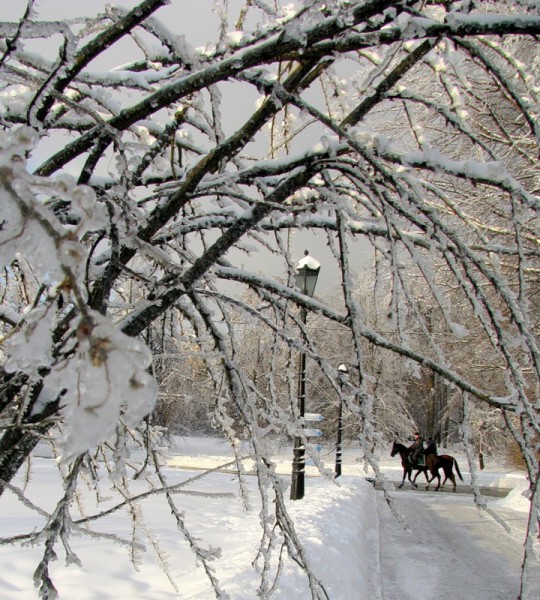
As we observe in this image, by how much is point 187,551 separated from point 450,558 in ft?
15.0

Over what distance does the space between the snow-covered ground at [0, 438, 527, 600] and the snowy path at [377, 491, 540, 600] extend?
0.73ft

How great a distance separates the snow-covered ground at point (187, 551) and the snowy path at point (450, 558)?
0.22m

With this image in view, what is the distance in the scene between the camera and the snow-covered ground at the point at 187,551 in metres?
3.59

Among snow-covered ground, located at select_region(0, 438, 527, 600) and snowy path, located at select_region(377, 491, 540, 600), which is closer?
snow-covered ground, located at select_region(0, 438, 527, 600)

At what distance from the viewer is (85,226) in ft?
1.36

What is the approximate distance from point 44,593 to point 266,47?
1.11 m

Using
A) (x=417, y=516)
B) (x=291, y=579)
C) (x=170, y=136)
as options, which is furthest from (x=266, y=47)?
(x=417, y=516)

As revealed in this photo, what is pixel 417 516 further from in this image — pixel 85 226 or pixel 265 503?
pixel 85 226

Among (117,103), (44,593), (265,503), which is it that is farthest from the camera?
(265,503)

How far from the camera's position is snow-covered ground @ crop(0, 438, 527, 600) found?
359cm

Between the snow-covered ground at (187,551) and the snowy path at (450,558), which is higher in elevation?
the snow-covered ground at (187,551)

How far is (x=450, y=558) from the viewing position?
7992 mm

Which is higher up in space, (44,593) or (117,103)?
(117,103)

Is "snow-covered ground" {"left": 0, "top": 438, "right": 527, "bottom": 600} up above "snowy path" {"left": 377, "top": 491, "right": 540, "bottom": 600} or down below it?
above
